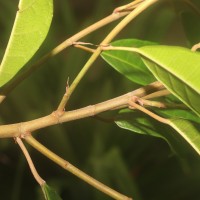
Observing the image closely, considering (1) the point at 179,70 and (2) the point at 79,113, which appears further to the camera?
(2) the point at 79,113

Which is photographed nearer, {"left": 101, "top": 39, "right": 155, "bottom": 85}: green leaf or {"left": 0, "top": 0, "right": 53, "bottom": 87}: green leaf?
{"left": 0, "top": 0, "right": 53, "bottom": 87}: green leaf

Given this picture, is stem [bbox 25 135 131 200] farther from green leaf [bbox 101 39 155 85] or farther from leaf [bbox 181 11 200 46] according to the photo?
leaf [bbox 181 11 200 46]

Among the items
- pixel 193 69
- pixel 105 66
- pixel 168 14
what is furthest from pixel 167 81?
pixel 168 14

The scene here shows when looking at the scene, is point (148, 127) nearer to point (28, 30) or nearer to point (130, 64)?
point (130, 64)

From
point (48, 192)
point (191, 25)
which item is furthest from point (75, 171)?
point (191, 25)

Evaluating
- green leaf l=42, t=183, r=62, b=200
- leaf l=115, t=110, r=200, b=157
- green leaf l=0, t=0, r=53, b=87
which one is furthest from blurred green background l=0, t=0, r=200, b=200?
green leaf l=0, t=0, r=53, b=87

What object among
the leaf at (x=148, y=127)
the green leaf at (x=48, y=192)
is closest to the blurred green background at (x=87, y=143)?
the leaf at (x=148, y=127)
